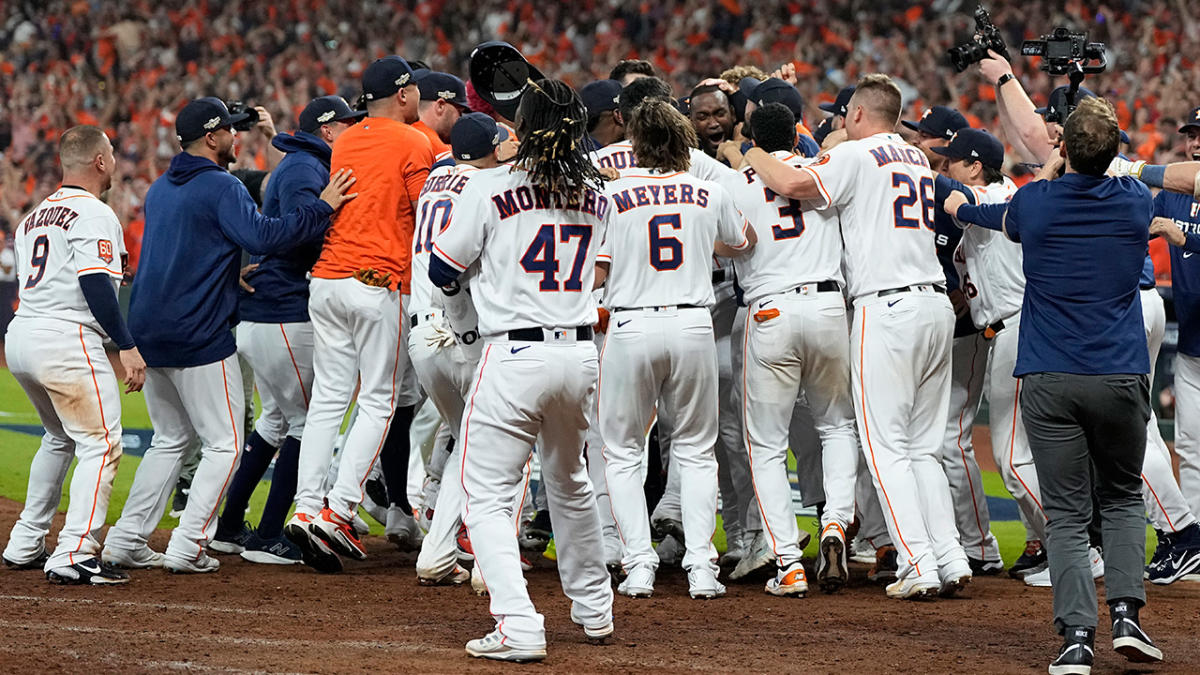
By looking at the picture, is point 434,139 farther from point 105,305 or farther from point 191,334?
point 105,305

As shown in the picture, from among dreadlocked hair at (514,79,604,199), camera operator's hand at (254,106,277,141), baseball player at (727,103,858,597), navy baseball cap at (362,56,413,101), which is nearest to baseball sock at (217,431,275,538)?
camera operator's hand at (254,106,277,141)

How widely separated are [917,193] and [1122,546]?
6.99 ft

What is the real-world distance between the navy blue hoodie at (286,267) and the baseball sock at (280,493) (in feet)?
2.38

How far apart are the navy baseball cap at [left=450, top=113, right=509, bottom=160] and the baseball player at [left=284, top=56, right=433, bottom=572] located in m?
0.85

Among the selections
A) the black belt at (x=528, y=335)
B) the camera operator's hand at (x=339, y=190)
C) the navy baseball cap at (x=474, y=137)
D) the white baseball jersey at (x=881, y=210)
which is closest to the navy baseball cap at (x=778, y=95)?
the white baseball jersey at (x=881, y=210)

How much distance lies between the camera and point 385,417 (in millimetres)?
6875

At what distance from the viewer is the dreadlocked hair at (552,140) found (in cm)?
485

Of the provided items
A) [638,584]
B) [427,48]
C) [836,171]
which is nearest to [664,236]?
[836,171]

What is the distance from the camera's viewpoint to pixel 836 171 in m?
6.34

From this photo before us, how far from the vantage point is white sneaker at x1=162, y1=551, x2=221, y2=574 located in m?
6.67

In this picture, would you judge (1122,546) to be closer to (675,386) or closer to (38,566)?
(675,386)

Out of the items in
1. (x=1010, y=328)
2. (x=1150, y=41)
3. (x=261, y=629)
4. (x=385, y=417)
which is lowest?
(x=261, y=629)

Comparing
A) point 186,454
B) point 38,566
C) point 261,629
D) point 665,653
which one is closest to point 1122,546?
point 665,653

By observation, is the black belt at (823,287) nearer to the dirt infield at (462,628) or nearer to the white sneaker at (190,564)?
the dirt infield at (462,628)
